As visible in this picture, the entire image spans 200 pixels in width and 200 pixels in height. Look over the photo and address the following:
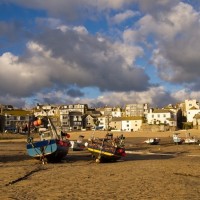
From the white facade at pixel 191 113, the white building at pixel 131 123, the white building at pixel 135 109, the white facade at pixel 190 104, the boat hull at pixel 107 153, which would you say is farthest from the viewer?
the white building at pixel 135 109

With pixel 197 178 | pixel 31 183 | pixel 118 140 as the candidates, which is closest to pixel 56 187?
pixel 31 183

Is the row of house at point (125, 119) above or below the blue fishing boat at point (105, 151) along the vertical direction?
above

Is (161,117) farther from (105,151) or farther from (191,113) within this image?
(105,151)

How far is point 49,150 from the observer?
89.4ft

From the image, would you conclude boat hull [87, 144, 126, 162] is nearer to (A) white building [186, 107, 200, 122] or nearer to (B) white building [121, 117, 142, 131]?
(B) white building [121, 117, 142, 131]

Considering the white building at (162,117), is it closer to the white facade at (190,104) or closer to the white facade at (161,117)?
the white facade at (161,117)

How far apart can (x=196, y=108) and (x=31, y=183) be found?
466 ft

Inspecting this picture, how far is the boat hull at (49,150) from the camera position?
89.2 feet

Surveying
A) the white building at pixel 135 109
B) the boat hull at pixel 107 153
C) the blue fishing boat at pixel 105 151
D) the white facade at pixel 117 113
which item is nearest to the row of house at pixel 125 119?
the white facade at pixel 117 113

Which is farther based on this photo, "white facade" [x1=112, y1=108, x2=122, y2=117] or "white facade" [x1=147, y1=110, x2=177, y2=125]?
"white facade" [x1=112, y1=108, x2=122, y2=117]

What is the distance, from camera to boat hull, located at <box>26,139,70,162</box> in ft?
89.2

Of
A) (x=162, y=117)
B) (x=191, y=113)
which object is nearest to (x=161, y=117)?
(x=162, y=117)

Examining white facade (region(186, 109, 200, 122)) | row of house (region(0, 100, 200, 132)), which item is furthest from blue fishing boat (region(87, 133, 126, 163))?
white facade (region(186, 109, 200, 122))

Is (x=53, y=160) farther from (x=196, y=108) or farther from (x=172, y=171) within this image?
(x=196, y=108)
